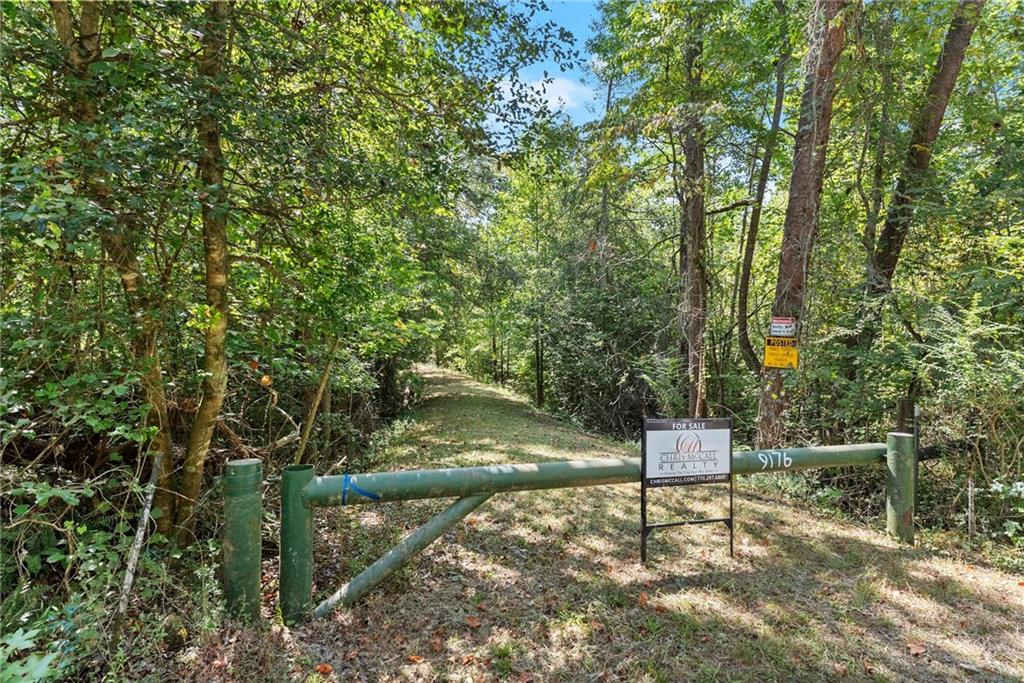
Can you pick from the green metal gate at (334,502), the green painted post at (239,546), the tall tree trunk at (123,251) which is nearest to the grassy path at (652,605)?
the green metal gate at (334,502)

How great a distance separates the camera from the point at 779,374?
19.4 feet

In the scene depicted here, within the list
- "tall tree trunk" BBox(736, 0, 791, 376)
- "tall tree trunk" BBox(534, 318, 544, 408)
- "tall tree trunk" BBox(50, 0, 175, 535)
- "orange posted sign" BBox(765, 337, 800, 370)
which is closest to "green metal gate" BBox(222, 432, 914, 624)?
"tall tree trunk" BBox(50, 0, 175, 535)

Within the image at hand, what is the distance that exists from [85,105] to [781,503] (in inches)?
261

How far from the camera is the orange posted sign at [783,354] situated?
5672 millimetres

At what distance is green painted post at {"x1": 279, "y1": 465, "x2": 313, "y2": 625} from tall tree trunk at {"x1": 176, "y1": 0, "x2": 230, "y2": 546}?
98 centimetres

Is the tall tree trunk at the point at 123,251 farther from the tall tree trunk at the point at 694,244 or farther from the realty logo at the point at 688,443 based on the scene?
the tall tree trunk at the point at 694,244

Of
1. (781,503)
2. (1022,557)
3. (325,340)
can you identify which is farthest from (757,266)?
(325,340)

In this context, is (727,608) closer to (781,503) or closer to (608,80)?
(781,503)

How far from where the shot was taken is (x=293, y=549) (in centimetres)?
293

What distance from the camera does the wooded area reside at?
2.70 metres

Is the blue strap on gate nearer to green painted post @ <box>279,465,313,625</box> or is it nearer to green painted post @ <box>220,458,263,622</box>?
green painted post @ <box>279,465,313,625</box>

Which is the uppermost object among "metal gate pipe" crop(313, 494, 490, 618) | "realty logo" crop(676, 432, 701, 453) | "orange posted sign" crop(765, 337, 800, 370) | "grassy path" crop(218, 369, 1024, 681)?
"orange posted sign" crop(765, 337, 800, 370)

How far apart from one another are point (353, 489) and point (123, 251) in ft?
6.47

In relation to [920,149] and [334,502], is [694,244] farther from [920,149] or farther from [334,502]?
[334,502]
